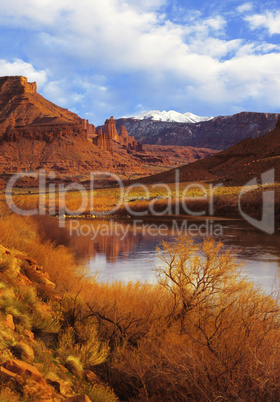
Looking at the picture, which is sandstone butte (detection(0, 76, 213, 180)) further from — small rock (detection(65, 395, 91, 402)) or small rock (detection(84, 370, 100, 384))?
small rock (detection(65, 395, 91, 402))

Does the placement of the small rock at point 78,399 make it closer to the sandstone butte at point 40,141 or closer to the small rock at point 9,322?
the small rock at point 9,322

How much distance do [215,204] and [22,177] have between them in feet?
193

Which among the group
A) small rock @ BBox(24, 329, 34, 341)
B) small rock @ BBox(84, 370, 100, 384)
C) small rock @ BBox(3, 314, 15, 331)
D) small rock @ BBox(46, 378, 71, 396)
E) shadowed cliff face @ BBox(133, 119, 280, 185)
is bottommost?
small rock @ BBox(84, 370, 100, 384)

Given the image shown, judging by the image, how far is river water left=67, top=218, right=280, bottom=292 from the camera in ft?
50.6

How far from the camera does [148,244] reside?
885 inches

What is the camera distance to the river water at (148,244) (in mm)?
15414

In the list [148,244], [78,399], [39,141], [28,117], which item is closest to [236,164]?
[148,244]

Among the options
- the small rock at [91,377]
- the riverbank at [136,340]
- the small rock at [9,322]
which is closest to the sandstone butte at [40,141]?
the riverbank at [136,340]

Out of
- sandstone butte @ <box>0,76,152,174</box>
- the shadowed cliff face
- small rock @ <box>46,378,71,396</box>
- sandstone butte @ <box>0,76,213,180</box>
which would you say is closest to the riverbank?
small rock @ <box>46,378,71,396</box>

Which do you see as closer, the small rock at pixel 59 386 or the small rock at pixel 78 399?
the small rock at pixel 78 399

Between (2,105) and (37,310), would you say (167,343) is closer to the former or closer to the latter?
(37,310)

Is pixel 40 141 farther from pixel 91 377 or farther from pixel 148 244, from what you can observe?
pixel 91 377

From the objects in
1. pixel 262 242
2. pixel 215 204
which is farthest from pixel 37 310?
pixel 215 204

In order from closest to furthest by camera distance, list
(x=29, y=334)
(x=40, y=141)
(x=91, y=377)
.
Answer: (x=91, y=377)
(x=29, y=334)
(x=40, y=141)
